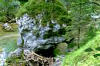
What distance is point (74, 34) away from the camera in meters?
5.87

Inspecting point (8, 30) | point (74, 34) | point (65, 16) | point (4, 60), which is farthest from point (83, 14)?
point (8, 30)

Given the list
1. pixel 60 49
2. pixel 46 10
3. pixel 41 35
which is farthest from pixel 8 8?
pixel 60 49

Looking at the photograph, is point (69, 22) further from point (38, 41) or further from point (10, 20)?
point (10, 20)

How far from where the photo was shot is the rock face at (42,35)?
22.9ft

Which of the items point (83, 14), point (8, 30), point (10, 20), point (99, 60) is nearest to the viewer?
point (99, 60)

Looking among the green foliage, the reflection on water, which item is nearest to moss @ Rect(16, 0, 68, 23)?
the reflection on water

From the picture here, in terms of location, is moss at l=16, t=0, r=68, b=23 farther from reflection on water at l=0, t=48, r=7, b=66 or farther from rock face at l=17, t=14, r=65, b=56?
reflection on water at l=0, t=48, r=7, b=66

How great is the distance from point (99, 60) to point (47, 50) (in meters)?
5.71

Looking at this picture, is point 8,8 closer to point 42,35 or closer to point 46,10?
point 46,10

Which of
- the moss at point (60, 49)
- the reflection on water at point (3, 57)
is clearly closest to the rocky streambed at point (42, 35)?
the moss at point (60, 49)

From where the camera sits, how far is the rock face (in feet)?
22.9

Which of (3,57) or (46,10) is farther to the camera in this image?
(3,57)

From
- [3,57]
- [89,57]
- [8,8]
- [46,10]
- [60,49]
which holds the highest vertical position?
[89,57]

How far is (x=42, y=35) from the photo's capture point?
22.9 feet
